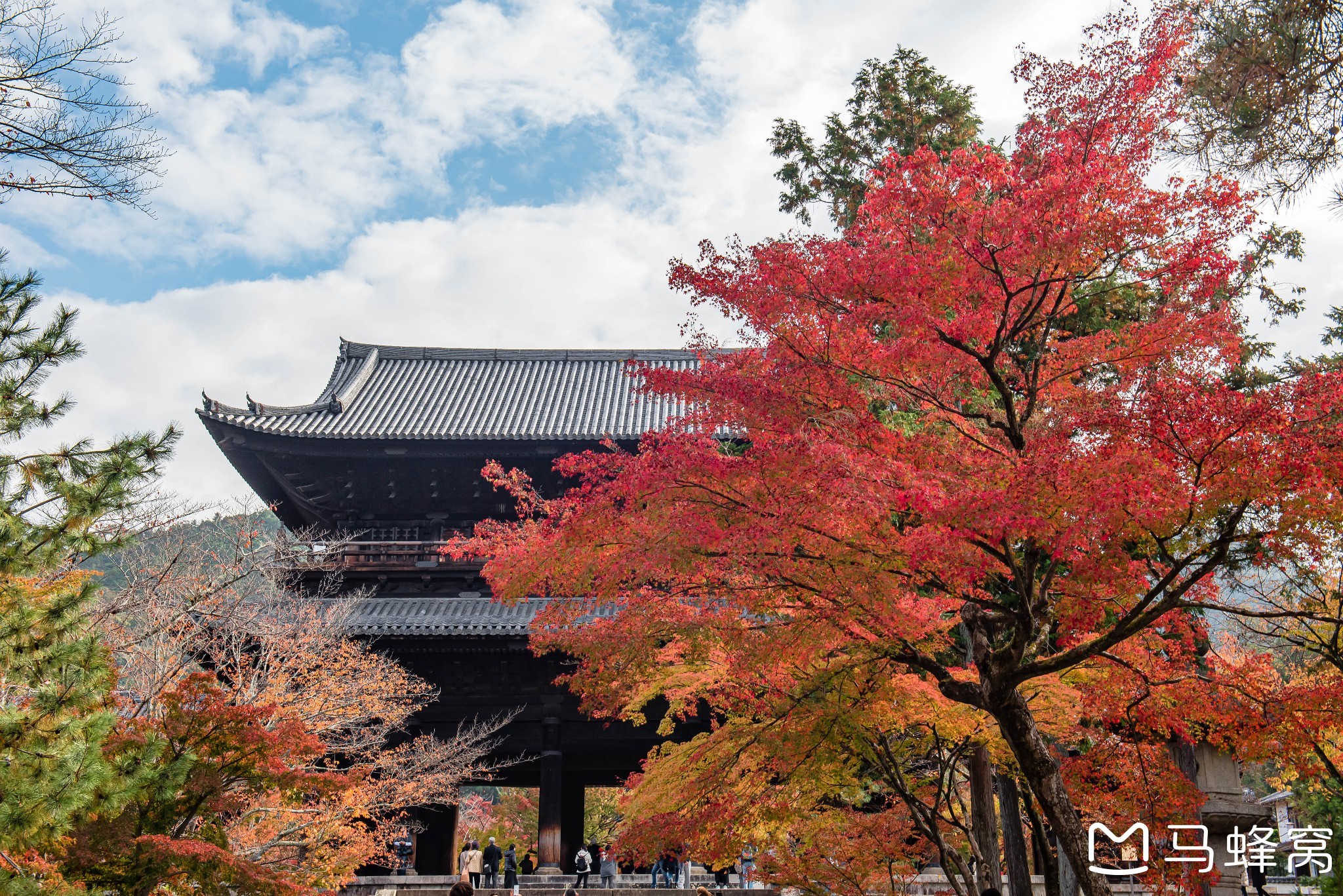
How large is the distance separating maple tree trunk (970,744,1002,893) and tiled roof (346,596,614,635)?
24.5 ft

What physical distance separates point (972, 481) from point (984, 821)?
491 centimetres

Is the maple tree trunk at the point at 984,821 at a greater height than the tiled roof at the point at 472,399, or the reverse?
the tiled roof at the point at 472,399

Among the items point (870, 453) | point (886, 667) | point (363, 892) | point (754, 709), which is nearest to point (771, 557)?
point (870, 453)

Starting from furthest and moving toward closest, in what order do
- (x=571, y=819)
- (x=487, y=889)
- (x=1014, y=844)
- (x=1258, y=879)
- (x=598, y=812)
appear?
(x=598, y=812)
(x=571, y=819)
(x=487, y=889)
(x=1258, y=879)
(x=1014, y=844)

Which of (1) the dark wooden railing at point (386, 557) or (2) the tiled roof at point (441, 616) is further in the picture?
(1) the dark wooden railing at point (386, 557)

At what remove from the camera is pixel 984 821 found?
9.67m

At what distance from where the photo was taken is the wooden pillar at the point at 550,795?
15812 mm

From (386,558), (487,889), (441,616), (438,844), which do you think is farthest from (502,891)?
(386,558)

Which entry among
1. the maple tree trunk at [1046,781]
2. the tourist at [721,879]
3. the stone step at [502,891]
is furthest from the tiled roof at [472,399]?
the maple tree trunk at [1046,781]

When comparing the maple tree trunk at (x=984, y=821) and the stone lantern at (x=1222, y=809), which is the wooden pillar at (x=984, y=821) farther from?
the stone lantern at (x=1222, y=809)

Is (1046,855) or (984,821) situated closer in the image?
(1046,855)

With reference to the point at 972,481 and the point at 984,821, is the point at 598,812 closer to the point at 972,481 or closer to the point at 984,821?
the point at 984,821

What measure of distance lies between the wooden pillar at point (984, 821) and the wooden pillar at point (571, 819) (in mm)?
12297

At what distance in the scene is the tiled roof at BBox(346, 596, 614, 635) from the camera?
1602 centimetres
